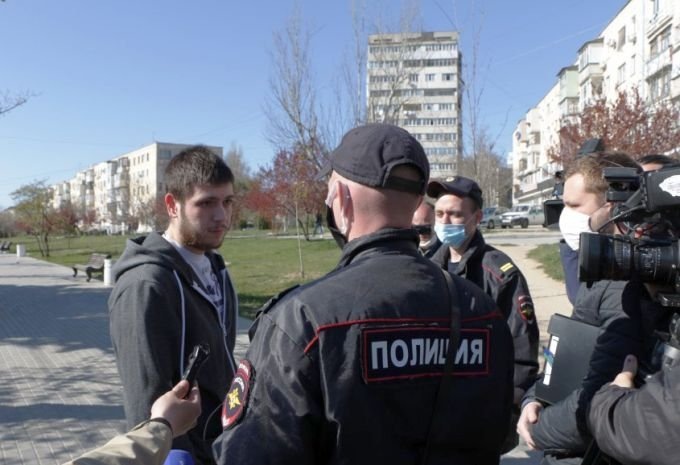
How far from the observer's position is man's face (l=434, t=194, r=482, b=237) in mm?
3686

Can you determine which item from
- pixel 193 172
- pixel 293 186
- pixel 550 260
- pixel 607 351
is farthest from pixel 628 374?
pixel 293 186

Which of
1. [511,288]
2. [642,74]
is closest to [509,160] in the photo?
[642,74]

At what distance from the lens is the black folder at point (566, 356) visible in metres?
2.11

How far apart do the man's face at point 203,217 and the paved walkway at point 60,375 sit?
3.08m

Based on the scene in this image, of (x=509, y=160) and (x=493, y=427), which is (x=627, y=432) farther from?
(x=509, y=160)

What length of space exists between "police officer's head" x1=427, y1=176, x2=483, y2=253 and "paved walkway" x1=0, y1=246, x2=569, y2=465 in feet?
7.00

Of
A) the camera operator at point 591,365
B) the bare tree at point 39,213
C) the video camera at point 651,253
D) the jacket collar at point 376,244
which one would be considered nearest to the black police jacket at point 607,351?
the camera operator at point 591,365

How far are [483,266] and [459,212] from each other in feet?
1.46

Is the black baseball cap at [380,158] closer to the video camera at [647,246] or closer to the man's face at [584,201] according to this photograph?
the video camera at [647,246]

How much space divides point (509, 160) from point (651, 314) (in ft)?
342

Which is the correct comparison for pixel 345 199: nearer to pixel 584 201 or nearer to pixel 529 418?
pixel 529 418

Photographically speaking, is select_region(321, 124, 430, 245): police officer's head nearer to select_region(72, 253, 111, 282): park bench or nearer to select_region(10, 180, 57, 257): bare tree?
select_region(72, 253, 111, 282): park bench

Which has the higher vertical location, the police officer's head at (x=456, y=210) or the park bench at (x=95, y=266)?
the police officer's head at (x=456, y=210)

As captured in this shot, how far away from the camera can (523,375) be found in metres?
3.05
